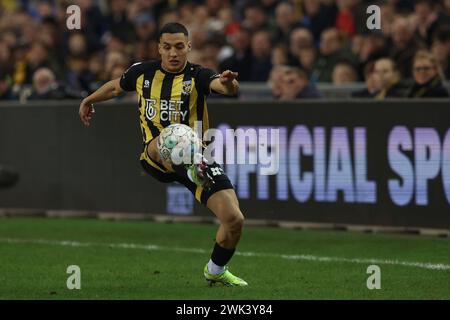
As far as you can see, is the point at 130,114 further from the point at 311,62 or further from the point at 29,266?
the point at 29,266

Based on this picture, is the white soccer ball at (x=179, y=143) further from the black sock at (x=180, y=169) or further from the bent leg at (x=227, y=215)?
the bent leg at (x=227, y=215)

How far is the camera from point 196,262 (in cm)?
1316

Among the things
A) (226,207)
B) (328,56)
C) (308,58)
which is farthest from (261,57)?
(226,207)

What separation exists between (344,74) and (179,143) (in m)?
7.41

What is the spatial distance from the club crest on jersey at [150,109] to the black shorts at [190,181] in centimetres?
27

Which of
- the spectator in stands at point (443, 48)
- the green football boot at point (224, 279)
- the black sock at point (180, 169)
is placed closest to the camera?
the black sock at point (180, 169)

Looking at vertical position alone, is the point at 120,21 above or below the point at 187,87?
above

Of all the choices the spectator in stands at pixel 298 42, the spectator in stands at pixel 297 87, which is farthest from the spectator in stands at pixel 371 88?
the spectator in stands at pixel 298 42

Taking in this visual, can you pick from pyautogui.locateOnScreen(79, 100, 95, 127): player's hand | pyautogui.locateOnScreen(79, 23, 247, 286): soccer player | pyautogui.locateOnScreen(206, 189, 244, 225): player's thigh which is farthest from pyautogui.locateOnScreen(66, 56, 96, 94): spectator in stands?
pyautogui.locateOnScreen(206, 189, 244, 225): player's thigh

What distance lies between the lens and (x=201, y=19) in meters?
22.1

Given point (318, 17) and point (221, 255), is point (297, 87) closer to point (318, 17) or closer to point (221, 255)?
point (318, 17)

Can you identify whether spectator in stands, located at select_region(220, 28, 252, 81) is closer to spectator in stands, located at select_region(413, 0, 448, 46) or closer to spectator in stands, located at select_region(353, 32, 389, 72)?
spectator in stands, located at select_region(353, 32, 389, 72)

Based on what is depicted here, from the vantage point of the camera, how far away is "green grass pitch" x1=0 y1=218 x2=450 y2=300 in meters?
10.8

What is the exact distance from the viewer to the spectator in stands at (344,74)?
1773cm
